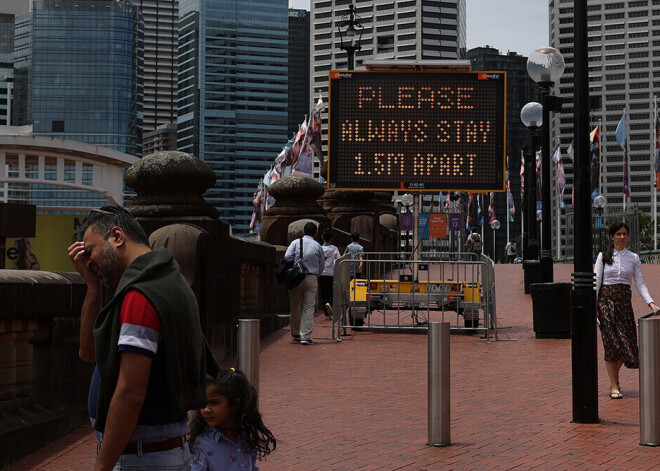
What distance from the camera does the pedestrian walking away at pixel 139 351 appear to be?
3.28m

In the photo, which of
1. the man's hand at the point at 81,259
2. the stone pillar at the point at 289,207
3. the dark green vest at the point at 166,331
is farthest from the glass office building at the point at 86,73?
the dark green vest at the point at 166,331

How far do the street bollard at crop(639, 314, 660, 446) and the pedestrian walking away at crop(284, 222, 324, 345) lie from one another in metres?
7.70

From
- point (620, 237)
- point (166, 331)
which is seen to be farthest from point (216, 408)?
point (620, 237)

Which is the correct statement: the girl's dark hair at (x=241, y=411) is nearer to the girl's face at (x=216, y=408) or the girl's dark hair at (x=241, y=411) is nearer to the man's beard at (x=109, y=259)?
the girl's face at (x=216, y=408)

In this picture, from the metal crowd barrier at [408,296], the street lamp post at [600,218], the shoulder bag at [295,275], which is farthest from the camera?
the street lamp post at [600,218]

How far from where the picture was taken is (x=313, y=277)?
1523 centimetres

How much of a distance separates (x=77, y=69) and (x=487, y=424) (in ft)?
634

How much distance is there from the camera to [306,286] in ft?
50.1

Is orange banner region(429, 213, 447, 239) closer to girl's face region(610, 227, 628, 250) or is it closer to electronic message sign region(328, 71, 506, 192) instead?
electronic message sign region(328, 71, 506, 192)

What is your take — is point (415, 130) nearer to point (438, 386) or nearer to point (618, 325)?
point (618, 325)

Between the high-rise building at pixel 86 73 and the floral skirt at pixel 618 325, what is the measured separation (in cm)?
18392

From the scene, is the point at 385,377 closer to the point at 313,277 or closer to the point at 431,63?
the point at 313,277

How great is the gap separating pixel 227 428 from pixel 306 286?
1116 centimetres

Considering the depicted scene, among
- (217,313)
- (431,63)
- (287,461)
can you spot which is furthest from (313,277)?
(287,461)
